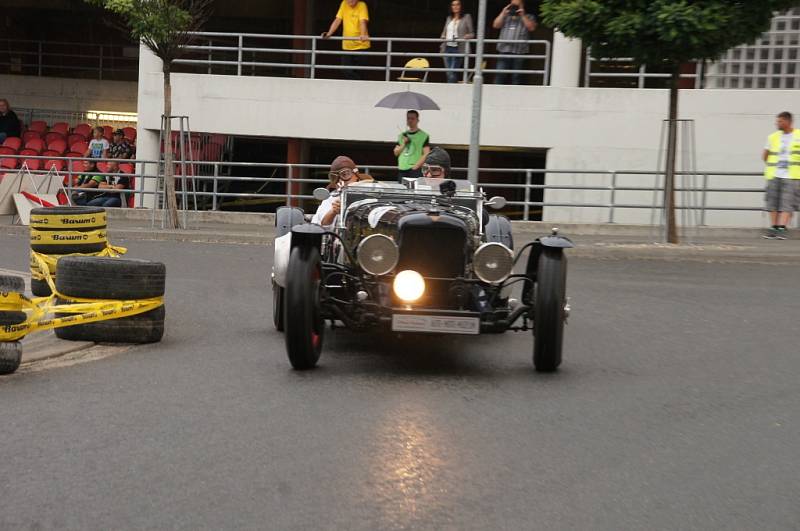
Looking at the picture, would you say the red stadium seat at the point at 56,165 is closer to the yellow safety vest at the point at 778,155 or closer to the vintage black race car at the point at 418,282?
the yellow safety vest at the point at 778,155

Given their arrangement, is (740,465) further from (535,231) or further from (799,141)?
(535,231)

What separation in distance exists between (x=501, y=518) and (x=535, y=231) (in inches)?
611

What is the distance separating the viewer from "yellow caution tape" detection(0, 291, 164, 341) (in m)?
7.42

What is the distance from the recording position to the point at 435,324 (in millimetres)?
7656

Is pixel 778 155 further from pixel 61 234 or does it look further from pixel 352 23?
pixel 61 234

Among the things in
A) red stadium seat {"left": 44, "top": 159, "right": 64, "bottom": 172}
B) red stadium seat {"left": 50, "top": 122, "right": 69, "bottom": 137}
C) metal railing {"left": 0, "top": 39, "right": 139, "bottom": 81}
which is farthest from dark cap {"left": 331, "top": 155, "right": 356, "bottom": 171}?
metal railing {"left": 0, "top": 39, "right": 139, "bottom": 81}

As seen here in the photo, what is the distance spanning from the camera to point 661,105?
2216 cm

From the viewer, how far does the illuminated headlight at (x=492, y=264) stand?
8047mm

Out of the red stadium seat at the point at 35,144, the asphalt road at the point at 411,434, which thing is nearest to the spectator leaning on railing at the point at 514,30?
the red stadium seat at the point at 35,144

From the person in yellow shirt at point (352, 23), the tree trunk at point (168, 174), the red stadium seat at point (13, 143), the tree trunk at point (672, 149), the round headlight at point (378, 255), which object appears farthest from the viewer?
the red stadium seat at point (13, 143)

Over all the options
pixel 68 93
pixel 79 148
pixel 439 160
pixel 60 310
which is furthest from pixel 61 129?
pixel 60 310

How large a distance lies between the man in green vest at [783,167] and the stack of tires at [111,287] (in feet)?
39.0

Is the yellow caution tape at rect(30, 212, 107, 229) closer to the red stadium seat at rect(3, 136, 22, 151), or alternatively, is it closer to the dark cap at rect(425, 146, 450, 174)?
the dark cap at rect(425, 146, 450, 174)

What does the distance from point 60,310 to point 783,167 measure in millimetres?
12772
